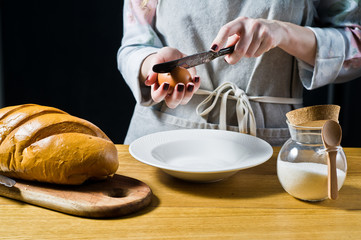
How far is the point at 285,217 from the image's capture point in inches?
25.9

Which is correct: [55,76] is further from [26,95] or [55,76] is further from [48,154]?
[48,154]

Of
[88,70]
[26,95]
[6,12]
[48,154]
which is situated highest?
[6,12]

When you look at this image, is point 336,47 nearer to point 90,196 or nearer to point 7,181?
point 90,196

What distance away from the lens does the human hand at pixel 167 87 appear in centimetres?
94

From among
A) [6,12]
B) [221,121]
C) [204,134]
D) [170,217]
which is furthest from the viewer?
[6,12]

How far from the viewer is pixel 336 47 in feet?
3.60

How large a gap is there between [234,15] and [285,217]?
27.4 inches

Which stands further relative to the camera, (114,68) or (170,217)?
(114,68)

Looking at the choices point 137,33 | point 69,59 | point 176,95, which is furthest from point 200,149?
point 69,59

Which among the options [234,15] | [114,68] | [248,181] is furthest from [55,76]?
[248,181]

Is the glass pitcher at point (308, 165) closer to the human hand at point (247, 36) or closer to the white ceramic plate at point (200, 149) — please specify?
the white ceramic plate at point (200, 149)

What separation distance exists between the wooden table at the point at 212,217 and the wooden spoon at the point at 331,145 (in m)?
0.05

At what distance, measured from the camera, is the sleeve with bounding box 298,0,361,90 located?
3.57 ft

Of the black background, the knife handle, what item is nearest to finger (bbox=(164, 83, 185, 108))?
the knife handle
